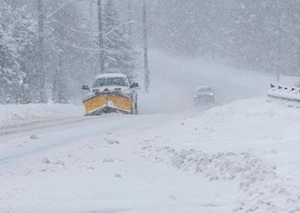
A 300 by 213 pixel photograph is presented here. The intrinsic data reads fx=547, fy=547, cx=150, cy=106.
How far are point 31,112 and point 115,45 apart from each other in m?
29.0

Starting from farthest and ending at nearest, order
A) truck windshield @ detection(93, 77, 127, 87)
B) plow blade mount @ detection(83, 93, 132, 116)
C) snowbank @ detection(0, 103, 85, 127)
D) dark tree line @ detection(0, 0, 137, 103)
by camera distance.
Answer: dark tree line @ detection(0, 0, 137, 103) → truck windshield @ detection(93, 77, 127, 87) → plow blade mount @ detection(83, 93, 132, 116) → snowbank @ detection(0, 103, 85, 127)

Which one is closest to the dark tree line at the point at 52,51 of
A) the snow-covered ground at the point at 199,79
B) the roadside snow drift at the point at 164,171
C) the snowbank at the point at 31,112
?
the snowbank at the point at 31,112

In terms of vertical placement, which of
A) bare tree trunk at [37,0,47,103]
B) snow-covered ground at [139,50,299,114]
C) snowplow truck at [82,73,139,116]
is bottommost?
snow-covered ground at [139,50,299,114]

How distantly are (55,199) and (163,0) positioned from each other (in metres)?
98.2

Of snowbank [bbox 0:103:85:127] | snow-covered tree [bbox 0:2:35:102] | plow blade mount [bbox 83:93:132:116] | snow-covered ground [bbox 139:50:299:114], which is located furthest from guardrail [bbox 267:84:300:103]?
snow-covered ground [bbox 139:50:299:114]

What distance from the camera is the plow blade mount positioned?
22.1 metres

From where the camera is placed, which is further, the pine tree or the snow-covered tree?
the pine tree

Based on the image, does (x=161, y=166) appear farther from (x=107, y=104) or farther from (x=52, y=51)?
(x=52, y=51)

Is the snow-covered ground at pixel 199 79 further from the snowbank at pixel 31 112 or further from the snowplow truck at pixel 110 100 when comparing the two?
the snowplow truck at pixel 110 100

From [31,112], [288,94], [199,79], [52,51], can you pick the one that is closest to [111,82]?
[31,112]

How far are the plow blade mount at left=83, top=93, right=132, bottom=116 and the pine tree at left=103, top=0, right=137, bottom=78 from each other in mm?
27811

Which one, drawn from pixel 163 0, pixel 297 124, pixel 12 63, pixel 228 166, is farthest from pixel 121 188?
pixel 163 0

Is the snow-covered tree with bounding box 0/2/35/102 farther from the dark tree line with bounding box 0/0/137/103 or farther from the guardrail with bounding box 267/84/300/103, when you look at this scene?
the guardrail with bounding box 267/84/300/103

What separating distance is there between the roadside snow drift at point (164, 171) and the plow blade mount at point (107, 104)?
9613 mm
